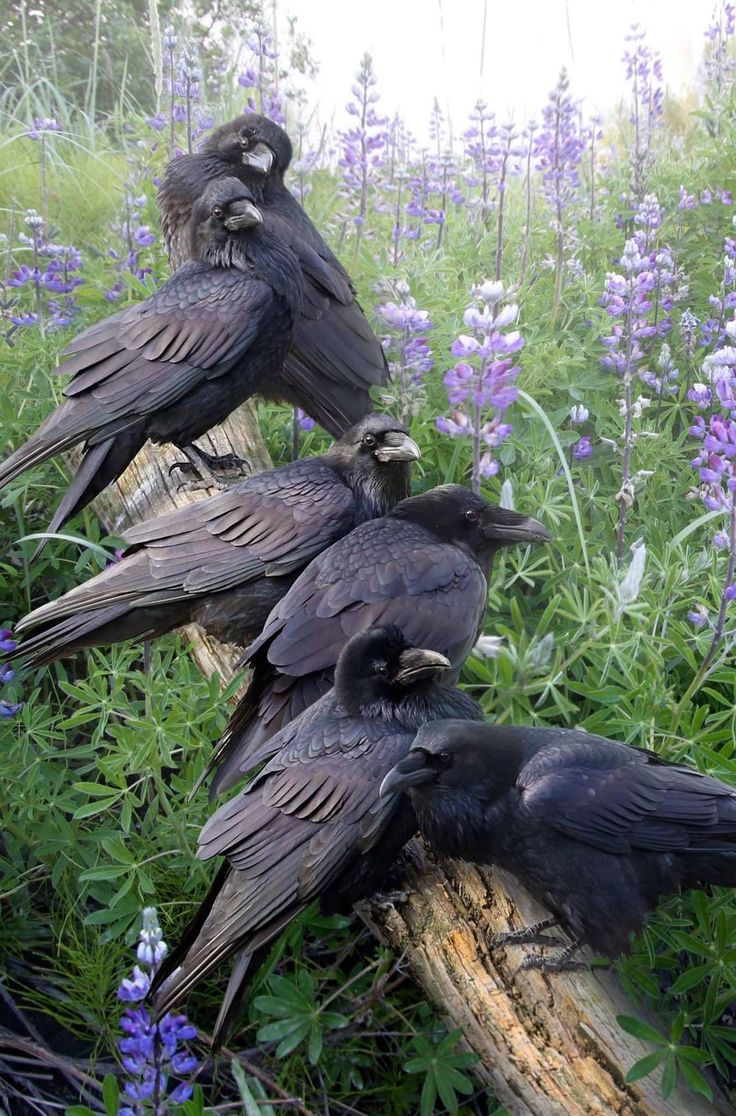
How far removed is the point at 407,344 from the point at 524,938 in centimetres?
200

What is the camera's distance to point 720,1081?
2504 mm

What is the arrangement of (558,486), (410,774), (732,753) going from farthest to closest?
(558,486), (732,753), (410,774)

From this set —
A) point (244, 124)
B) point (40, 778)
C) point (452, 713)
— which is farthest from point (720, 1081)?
point (244, 124)

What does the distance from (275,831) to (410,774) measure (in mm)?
319

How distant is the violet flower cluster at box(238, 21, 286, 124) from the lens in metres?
5.55

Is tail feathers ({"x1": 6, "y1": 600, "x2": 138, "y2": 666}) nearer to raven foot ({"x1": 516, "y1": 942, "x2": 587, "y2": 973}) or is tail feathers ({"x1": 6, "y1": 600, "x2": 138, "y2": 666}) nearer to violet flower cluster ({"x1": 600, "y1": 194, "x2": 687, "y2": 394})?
raven foot ({"x1": 516, "y1": 942, "x2": 587, "y2": 973})

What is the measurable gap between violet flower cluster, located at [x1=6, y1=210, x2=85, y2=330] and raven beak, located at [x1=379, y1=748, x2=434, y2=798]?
2.71 metres

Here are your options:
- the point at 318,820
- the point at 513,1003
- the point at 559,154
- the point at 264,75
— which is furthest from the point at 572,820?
the point at 264,75

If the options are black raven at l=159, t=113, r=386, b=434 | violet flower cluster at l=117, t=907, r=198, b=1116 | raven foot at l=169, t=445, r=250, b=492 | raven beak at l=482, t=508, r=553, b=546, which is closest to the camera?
violet flower cluster at l=117, t=907, r=198, b=1116

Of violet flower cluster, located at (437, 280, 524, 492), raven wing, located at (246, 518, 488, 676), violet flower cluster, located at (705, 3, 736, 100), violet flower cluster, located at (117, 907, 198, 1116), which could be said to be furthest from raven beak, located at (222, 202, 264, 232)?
violet flower cluster, located at (705, 3, 736, 100)

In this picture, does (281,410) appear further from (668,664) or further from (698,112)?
(698,112)

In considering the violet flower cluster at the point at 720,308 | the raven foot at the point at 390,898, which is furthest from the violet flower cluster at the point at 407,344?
the raven foot at the point at 390,898

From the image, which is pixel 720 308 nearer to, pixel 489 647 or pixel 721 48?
pixel 489 647

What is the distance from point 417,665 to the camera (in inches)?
95.6
